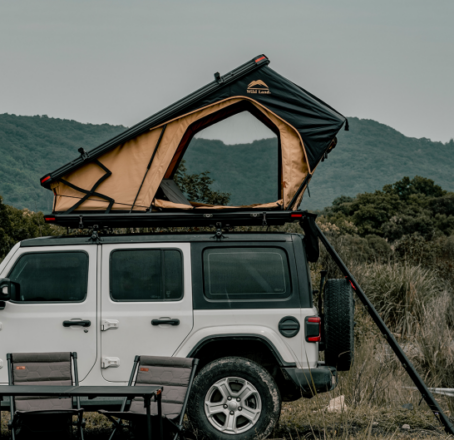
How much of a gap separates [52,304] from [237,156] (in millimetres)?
2405

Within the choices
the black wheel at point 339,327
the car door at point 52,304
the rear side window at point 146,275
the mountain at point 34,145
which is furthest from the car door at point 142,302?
the mountain at point 34,145

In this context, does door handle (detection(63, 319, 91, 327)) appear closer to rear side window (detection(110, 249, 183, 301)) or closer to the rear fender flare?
rear side window (detection(110, 249, 183, 301))

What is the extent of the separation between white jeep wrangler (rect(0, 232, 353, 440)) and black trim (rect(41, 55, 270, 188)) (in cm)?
76

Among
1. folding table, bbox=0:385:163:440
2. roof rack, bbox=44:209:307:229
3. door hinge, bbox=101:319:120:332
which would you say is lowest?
folding table, bbox=0:385:163:440

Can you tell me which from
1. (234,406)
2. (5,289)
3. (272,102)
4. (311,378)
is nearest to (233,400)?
(234,406)

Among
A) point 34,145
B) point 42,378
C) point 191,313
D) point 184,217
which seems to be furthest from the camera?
point 34,145

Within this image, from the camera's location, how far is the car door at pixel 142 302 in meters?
4.90

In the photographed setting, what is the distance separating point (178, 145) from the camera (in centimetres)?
556

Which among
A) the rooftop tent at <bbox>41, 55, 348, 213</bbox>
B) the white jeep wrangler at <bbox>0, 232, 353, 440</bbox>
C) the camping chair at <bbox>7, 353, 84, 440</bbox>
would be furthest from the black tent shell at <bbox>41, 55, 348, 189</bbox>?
the camping chair at <bbox>7, 353, 84, 440</bbox>

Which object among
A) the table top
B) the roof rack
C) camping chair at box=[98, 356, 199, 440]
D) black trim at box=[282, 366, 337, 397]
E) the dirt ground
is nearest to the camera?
the table top

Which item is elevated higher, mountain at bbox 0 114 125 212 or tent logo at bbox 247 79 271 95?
mountain at bbox 0 114 125 212

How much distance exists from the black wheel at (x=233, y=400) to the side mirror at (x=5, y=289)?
1.80 metres

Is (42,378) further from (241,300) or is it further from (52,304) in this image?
(241,300)

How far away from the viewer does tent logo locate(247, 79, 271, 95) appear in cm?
554
